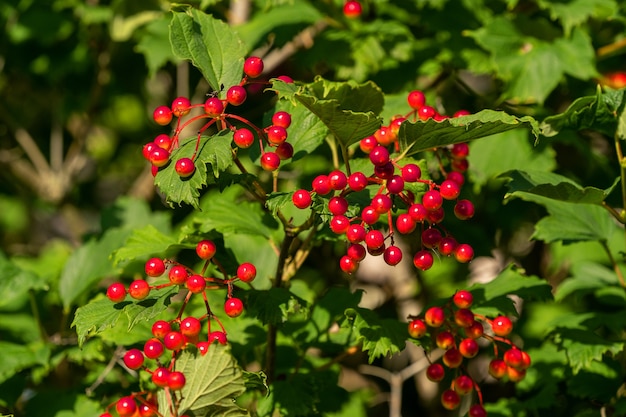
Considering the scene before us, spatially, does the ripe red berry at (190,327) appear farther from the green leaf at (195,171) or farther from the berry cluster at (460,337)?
the berry cluster at (460,337)

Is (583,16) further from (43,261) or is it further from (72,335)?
(43,261)

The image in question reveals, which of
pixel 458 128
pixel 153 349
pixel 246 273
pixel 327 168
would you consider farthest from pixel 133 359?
pixel 327 168

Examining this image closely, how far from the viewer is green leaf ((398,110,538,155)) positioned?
1309mm

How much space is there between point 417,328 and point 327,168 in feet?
2.81

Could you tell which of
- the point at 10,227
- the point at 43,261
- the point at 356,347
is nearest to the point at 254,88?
the point at 356,347

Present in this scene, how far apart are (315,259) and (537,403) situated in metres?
1.20

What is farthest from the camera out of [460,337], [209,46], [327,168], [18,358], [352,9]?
[327,168]

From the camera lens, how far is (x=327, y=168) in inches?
90.7

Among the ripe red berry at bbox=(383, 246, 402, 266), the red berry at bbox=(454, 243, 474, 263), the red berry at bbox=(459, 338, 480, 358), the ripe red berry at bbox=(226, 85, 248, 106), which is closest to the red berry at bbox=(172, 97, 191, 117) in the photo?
the ripe red berry at bbox=(226, 85, 248, 106)

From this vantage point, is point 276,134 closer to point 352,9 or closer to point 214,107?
point 214,107

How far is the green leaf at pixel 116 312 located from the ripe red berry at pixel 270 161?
0.30 metres

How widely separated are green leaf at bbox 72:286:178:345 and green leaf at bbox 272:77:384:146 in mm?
431

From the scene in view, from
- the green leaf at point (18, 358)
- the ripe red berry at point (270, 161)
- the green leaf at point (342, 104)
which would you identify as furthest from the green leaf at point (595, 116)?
the green leaf at point (18, 358)

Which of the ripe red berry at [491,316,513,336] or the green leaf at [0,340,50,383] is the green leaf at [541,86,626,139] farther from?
the green leaf at [0,340,50,383]
